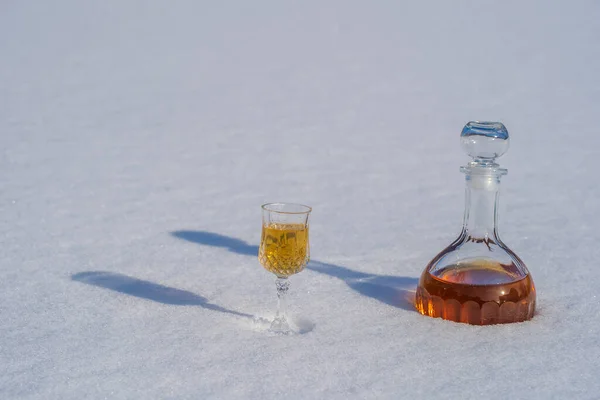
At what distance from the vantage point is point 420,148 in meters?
5.98

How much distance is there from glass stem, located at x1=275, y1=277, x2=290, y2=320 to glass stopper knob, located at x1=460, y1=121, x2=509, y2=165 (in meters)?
0.71

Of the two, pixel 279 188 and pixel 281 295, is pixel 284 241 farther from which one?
pixel 279 188

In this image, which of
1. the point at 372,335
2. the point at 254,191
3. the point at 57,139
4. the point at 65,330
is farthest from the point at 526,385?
the point at 57,139

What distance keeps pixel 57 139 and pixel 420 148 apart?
2497mm

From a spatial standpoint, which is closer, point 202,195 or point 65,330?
point 65,330

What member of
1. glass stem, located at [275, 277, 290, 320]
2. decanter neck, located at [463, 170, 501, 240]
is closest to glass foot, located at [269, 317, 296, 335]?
glass stem, located at [275, 277, 290, 320]

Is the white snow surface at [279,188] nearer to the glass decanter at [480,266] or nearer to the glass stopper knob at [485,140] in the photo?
the glass decanter at [480,266]

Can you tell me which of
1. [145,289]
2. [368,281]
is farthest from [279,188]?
[145,289]

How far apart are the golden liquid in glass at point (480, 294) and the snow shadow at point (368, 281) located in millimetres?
181

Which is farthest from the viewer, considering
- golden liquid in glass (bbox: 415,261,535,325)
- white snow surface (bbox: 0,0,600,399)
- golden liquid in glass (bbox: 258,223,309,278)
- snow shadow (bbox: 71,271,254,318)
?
snow shadow (bbox: 71,271,254,318)

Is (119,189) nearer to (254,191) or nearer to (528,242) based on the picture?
(254,191)

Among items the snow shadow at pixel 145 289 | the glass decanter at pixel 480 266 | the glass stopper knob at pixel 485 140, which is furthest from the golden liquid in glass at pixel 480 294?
the snow shadow at pixel 145 289

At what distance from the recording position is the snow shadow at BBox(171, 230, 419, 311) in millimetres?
3058

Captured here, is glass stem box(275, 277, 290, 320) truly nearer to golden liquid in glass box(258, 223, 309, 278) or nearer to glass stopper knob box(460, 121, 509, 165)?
golden liquid in glass box(258, 223, 309, 278)
